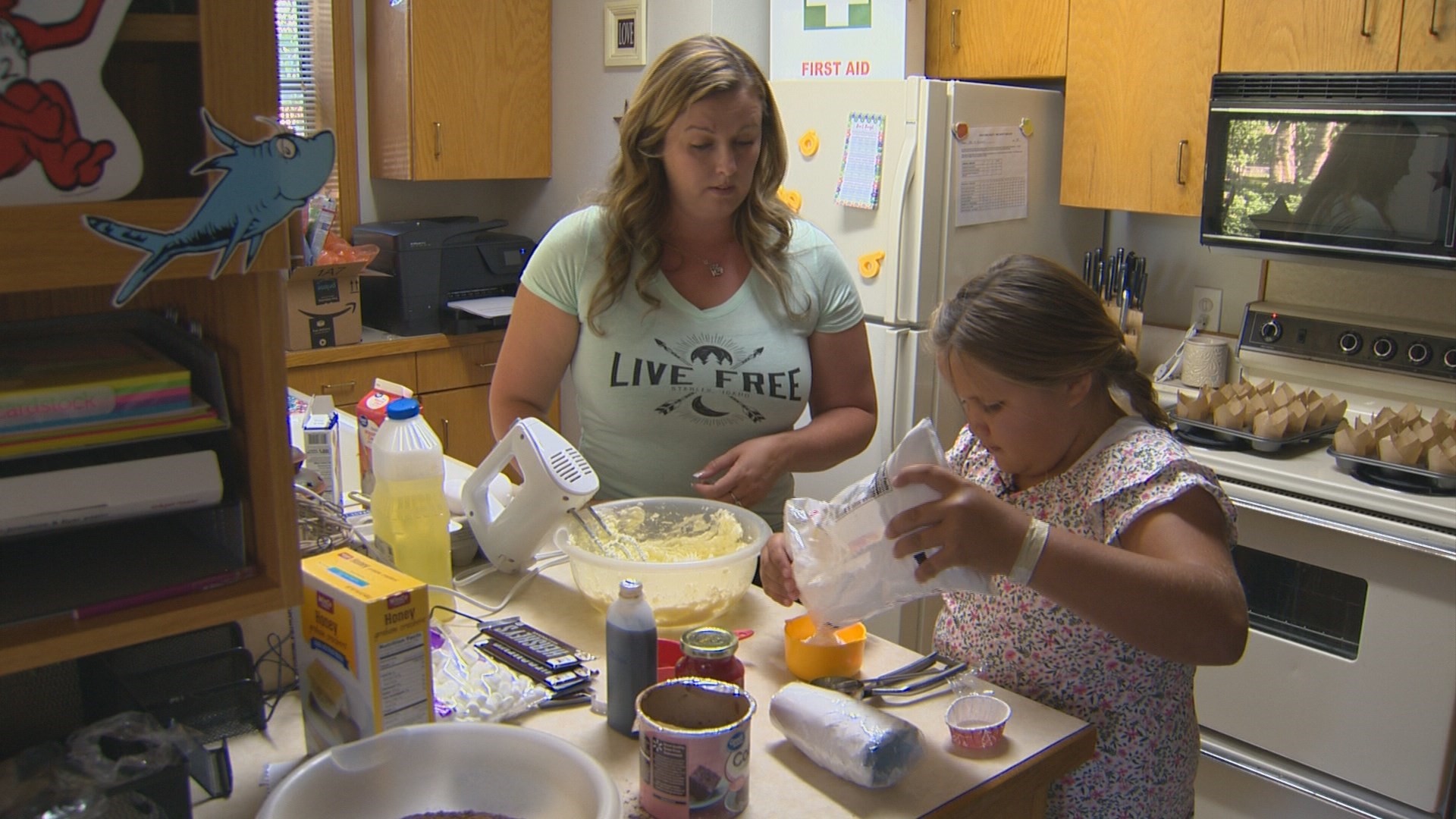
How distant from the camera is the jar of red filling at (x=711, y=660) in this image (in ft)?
4.06

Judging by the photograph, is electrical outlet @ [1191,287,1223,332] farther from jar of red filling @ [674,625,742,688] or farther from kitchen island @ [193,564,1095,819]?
jar of red filling @ [674,625,742,688]

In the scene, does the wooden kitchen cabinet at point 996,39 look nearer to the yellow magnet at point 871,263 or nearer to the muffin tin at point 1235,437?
the yellow magnet at point 871,263

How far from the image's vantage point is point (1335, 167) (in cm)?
248

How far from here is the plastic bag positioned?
4.25 feet

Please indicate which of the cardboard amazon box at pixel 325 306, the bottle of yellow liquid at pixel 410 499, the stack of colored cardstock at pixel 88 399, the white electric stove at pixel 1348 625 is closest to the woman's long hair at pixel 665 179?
the bottle of yellow liquid at pixel 410 499

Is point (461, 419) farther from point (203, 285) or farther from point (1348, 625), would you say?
point (203, 285)

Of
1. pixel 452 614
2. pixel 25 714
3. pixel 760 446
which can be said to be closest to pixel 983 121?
pixel 760 446

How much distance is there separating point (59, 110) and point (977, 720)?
1.03 m

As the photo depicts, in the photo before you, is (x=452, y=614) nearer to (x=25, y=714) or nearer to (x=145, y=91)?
(x=25, y=714)

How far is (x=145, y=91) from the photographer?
3.01ft

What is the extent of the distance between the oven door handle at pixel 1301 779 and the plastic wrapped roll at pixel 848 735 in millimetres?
1472

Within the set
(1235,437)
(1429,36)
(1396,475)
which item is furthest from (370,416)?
(1429,36)

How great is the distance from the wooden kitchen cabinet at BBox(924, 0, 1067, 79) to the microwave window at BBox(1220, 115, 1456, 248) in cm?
59

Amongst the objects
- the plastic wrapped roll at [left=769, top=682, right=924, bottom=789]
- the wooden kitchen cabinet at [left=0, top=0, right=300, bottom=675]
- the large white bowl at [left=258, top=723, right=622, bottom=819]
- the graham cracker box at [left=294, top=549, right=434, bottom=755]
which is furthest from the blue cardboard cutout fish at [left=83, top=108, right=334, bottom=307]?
the plastic wrapped roll at [left=769, top=682, right=924, bottom=789]
